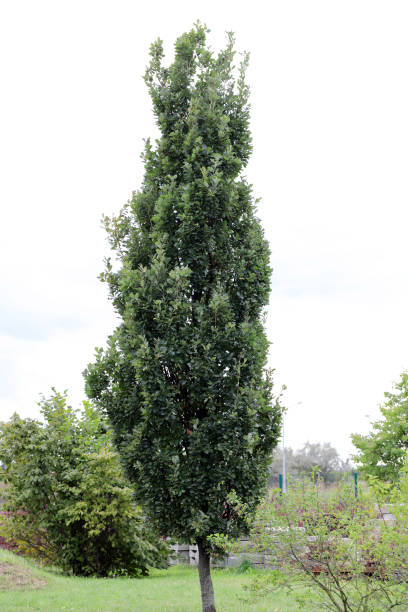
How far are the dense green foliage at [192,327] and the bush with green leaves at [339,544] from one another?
66.9 inches

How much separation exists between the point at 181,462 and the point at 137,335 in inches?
70.6

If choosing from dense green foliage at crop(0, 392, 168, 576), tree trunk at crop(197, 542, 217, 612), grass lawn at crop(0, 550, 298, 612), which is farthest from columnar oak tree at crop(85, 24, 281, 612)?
dense green foliage at crop(0, 392, 168, 576)

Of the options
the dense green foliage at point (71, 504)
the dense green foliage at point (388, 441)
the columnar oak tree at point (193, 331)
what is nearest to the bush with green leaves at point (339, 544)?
the columnar oak tree at point (193, 331)

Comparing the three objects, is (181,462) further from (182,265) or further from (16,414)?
(16,414)

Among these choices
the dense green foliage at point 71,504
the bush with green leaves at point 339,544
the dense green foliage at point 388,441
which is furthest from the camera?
the dense green foliage at point 388,441

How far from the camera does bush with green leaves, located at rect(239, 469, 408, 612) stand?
5445 millimetres

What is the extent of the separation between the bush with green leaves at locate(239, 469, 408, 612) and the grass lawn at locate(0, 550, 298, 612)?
104 inches

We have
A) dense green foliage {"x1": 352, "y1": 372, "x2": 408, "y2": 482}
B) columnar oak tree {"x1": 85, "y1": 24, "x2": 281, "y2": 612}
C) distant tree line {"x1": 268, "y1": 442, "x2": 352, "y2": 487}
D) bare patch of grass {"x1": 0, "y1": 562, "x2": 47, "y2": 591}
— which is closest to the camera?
columnar oak tree {"x1": 85, "y1": 24, "x2": 281, "y2": 612}

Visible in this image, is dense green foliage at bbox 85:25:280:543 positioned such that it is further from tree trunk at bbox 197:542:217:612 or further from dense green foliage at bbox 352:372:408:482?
dense green foliage at bbox 352:372:408:482

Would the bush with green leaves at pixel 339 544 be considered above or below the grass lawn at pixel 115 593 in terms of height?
above

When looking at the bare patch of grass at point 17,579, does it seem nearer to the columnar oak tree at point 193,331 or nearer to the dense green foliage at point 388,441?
the columnar oak tree at point 193,331

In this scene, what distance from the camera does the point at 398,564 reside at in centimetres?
535

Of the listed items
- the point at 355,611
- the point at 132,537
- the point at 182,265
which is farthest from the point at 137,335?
the point at 132,537

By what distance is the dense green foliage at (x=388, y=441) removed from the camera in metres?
21.6
